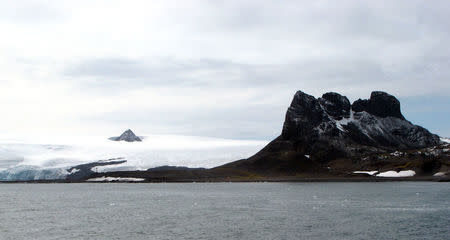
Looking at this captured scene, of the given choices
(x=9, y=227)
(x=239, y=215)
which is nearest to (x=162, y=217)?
(x=239, y=215)

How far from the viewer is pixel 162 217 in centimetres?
9131

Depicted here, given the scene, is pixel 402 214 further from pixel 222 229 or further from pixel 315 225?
pixel 222 229

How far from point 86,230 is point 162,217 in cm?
1799

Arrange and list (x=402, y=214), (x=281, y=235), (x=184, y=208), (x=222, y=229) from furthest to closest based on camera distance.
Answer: (x=184, y=208)
(x=402, y=214)
(x=222, y=229)
(x=281, y=235)

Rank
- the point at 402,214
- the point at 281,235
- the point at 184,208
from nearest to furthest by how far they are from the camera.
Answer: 1. the point at 281,235
2. the point at 402,214
3. the point at 184,208

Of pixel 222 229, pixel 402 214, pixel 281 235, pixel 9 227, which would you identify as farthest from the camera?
pixel 402 214

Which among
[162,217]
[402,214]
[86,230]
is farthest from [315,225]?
[86,230]

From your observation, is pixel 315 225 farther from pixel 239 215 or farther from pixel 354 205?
pixel 354 205

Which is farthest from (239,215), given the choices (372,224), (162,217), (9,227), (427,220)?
(9,227)

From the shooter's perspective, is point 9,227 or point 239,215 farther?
point 239,215

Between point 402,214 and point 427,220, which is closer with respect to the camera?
point 427,220

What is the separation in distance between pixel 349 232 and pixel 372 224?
9580 mm

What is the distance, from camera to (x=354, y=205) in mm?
109938

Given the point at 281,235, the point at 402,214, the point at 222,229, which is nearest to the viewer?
the point at 281,235
